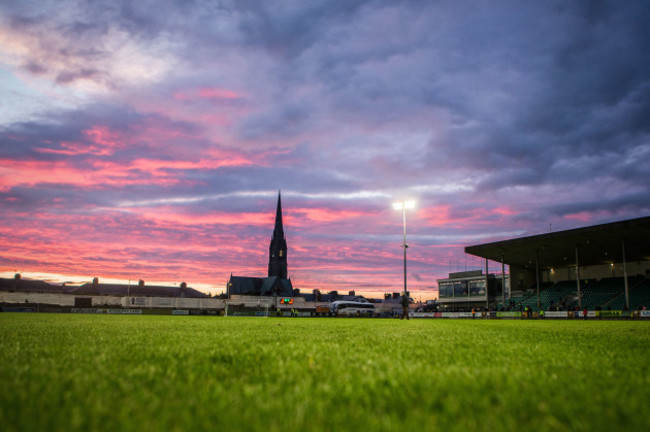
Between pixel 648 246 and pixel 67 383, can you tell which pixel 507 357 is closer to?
pixel 67 383

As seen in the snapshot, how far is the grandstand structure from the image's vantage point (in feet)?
154

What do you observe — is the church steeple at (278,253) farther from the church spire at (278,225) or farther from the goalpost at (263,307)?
the goalpost at (263,307)

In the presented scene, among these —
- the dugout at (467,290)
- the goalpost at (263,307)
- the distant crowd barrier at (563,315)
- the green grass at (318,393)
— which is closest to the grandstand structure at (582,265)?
the distant crowd barrier at (563,315)

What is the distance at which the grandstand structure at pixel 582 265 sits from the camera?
4700cm

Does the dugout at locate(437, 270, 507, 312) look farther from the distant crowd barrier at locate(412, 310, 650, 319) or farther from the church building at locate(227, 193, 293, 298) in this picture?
the church building at locate(227, 193, 293, 298)

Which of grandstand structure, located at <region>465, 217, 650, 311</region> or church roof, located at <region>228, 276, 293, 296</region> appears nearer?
grandstand structure, located at <region>465, 217, 650, 311</region>

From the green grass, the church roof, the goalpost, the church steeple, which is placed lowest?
the goalpost

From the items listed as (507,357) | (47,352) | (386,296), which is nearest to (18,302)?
(47,352)

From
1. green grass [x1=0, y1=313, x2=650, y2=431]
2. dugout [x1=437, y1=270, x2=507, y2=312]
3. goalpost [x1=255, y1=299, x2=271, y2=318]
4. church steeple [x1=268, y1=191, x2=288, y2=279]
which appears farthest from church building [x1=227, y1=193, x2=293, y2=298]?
green grass [x1=0, y1=313, x2=650, y2=431]

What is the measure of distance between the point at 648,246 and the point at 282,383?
63287 millimetres

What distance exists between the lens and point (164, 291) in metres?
126

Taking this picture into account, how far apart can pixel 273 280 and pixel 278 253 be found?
60.6 feet

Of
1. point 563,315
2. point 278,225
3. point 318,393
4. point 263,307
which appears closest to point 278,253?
point 278,225

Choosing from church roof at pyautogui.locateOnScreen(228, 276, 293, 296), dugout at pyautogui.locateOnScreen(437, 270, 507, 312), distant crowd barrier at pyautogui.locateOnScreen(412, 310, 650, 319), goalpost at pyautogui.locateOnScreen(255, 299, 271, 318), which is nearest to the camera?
distant crowd barrier at pyautogui.locateOnScreen(412, 310, 650, 319)
